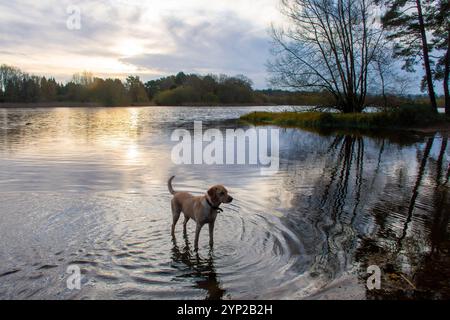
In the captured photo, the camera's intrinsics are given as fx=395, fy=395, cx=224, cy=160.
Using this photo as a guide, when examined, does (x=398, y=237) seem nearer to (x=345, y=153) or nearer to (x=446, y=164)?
(x=446, y=164)

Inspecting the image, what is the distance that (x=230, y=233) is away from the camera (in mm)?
8727

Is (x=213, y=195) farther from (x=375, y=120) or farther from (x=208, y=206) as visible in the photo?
(x=375, y=120)

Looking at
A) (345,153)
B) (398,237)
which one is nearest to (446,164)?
(345,153)

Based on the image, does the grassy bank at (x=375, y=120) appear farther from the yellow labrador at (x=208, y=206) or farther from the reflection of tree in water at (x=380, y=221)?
the yellow labrador at (x=208, y=206)

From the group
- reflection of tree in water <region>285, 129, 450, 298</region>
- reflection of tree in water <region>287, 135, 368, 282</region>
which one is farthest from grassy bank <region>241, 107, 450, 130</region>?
reflection of tree in water <region>287, 135, 368, 282</region>

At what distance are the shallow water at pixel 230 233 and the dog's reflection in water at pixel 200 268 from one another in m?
0.03

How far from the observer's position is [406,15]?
122 feet

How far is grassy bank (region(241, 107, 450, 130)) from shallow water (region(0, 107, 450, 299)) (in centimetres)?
2076

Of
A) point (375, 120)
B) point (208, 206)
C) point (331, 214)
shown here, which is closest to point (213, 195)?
point (208, 206)

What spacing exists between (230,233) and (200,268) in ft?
6.30

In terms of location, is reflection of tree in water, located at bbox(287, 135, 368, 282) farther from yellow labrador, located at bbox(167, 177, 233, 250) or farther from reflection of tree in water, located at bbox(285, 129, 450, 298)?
yellow labrador, located at bbox(167, 177, 233, 250)

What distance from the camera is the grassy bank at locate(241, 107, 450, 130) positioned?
35812mm

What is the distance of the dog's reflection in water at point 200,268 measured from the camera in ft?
19.9
